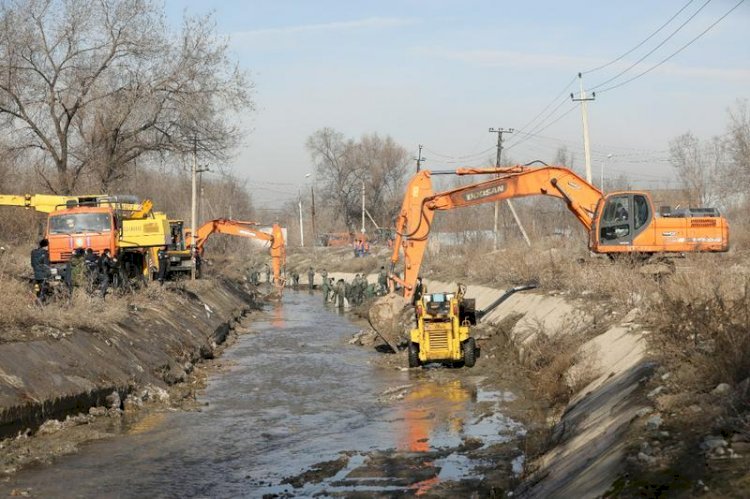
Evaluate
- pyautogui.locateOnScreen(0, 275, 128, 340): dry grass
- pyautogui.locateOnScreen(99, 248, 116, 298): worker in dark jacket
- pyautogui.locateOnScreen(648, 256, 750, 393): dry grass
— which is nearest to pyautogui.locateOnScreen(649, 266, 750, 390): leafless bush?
pyautogui.locateOnScreen(648, 256, 750, 393): dry grass

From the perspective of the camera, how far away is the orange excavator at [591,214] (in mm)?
27281

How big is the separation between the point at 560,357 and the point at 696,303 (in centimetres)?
662

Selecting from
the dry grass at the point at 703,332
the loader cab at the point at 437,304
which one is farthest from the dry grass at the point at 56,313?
the dry grass at the point at 703,332

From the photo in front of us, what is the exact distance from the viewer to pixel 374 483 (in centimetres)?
1272

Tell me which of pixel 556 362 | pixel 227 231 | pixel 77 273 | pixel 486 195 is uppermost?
pixel 486 195

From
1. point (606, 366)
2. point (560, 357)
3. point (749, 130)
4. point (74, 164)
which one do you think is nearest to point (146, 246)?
point (74, 164)

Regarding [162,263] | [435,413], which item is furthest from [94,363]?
[162,263]

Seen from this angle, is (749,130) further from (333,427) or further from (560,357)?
(333,427)

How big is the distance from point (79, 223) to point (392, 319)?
1017 cm

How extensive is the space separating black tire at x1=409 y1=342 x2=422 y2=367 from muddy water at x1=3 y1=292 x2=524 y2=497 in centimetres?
35

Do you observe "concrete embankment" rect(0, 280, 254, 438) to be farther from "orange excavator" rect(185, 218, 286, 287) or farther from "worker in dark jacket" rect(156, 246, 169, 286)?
"orange excavator" rect(185, 218, 286, 287)

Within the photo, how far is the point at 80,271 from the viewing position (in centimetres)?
2664

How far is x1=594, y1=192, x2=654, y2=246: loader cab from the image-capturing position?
1078 inches

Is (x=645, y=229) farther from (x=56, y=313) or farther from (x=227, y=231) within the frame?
(x=227, y=231)
